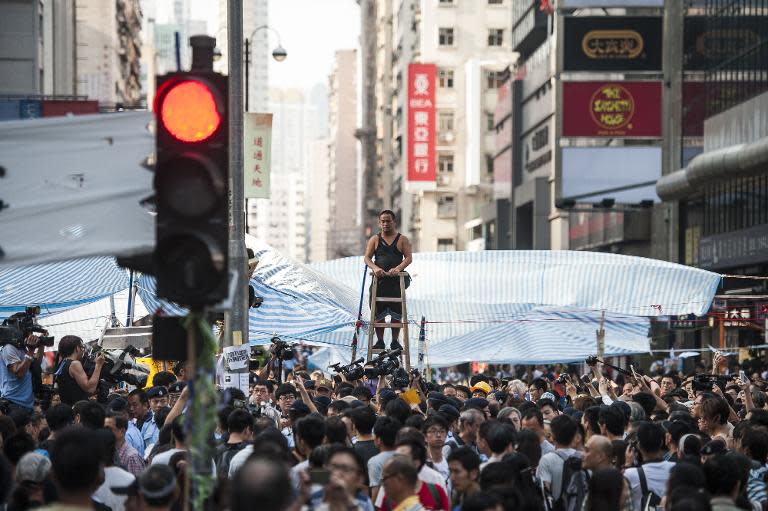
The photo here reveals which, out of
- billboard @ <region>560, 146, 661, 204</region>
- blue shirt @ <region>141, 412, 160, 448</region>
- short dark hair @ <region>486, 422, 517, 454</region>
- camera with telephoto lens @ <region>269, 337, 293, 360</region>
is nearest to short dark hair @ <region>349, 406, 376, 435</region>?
short dark hair @ <region>486, 422, 517, 454</region>

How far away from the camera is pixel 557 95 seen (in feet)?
163

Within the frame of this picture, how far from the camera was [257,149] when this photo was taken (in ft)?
67.8

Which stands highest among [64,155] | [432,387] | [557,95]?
[557,95]

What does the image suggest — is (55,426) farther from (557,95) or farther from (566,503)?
(557,95)

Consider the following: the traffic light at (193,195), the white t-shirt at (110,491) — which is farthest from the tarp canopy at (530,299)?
the traffic light at (193,195)

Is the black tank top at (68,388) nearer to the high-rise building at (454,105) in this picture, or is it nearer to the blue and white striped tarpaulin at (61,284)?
the blue and white striped tarpaulin at (61,284)

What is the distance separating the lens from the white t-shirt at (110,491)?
27.5ft

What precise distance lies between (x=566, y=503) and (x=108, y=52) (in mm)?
57051

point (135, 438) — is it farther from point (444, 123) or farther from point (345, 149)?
point (345, 149)

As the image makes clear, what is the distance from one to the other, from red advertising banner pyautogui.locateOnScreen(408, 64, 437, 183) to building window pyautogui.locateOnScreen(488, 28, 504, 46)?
7.36 metres

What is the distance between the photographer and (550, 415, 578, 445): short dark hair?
1016 cm

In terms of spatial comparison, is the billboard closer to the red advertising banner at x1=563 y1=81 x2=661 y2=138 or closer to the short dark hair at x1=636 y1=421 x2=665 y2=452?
the red advertising banner at x1=563 y1=81 x2=661 y2=138

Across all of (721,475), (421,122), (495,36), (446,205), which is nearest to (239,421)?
(721,475)

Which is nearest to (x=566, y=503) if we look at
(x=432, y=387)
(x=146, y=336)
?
(x=432, y=387)
